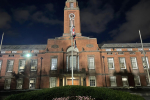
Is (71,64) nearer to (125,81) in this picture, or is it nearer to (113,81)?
(113,81)

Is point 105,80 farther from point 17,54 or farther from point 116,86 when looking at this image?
point 17,54

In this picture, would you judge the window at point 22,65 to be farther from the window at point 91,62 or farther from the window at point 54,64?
the window at point 91,62

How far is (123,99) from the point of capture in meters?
8.20

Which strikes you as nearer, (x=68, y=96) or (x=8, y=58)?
(x=68, y=96)

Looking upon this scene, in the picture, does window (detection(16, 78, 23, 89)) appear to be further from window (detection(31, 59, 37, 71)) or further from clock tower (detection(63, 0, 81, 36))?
clock tower (detection(63, 0, 81, 36))

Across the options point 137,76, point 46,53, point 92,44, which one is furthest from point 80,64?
point 137,76

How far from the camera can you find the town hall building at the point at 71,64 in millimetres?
25866

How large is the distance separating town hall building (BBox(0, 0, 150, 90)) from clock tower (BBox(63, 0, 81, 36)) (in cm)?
499

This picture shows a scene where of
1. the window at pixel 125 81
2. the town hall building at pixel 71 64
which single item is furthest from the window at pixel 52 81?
the window at pixel 125 81

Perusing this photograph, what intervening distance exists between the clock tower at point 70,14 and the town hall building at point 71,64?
16.4 ft

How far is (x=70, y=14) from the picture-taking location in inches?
1357

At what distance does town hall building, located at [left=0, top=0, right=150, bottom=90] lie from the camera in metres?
25.9

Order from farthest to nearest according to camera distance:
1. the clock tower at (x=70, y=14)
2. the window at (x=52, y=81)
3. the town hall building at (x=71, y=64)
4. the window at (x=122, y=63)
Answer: the clock tower at (x=70, y=14) → the window at (x=122, y=63) → the town hall building at (x=71, y=64) → the window at (x=52, y=81)

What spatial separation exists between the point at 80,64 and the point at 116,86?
995 centimetres
